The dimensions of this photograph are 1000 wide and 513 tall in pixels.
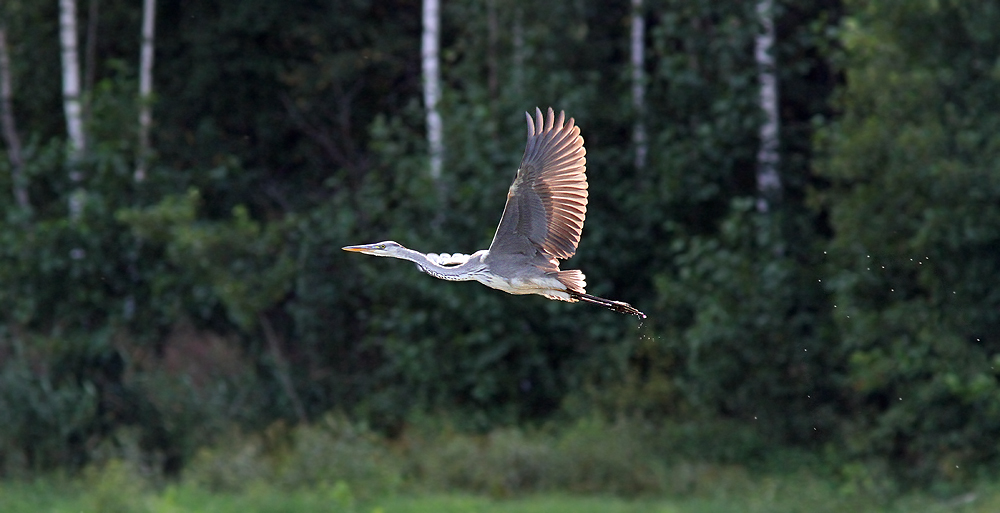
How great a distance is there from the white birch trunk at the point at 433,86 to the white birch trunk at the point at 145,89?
2879mm

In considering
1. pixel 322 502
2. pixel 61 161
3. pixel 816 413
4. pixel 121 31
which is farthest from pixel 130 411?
pixel 816 413

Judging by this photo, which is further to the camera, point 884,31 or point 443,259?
point 884,31

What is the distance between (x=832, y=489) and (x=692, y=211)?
2.93 metres

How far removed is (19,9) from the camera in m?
13.1

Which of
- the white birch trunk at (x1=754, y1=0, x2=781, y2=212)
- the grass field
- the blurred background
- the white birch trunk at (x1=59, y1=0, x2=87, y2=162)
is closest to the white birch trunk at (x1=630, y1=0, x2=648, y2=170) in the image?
the blurred background

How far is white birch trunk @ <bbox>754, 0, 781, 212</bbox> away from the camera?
11102 mm

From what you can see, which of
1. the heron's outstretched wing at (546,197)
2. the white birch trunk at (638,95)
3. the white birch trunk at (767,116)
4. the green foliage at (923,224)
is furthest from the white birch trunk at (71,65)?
the heron's outstretched wing at (546,197)

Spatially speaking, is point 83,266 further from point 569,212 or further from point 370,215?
point 569,212

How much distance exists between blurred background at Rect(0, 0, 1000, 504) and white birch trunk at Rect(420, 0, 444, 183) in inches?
1.4

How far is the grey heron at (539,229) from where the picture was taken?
4.93 m

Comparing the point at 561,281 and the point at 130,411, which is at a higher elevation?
the point at 561,281

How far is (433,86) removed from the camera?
39.7 ft

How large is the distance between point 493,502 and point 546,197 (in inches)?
207

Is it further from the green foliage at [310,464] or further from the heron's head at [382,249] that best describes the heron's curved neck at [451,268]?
the green foliage at [310,464]
